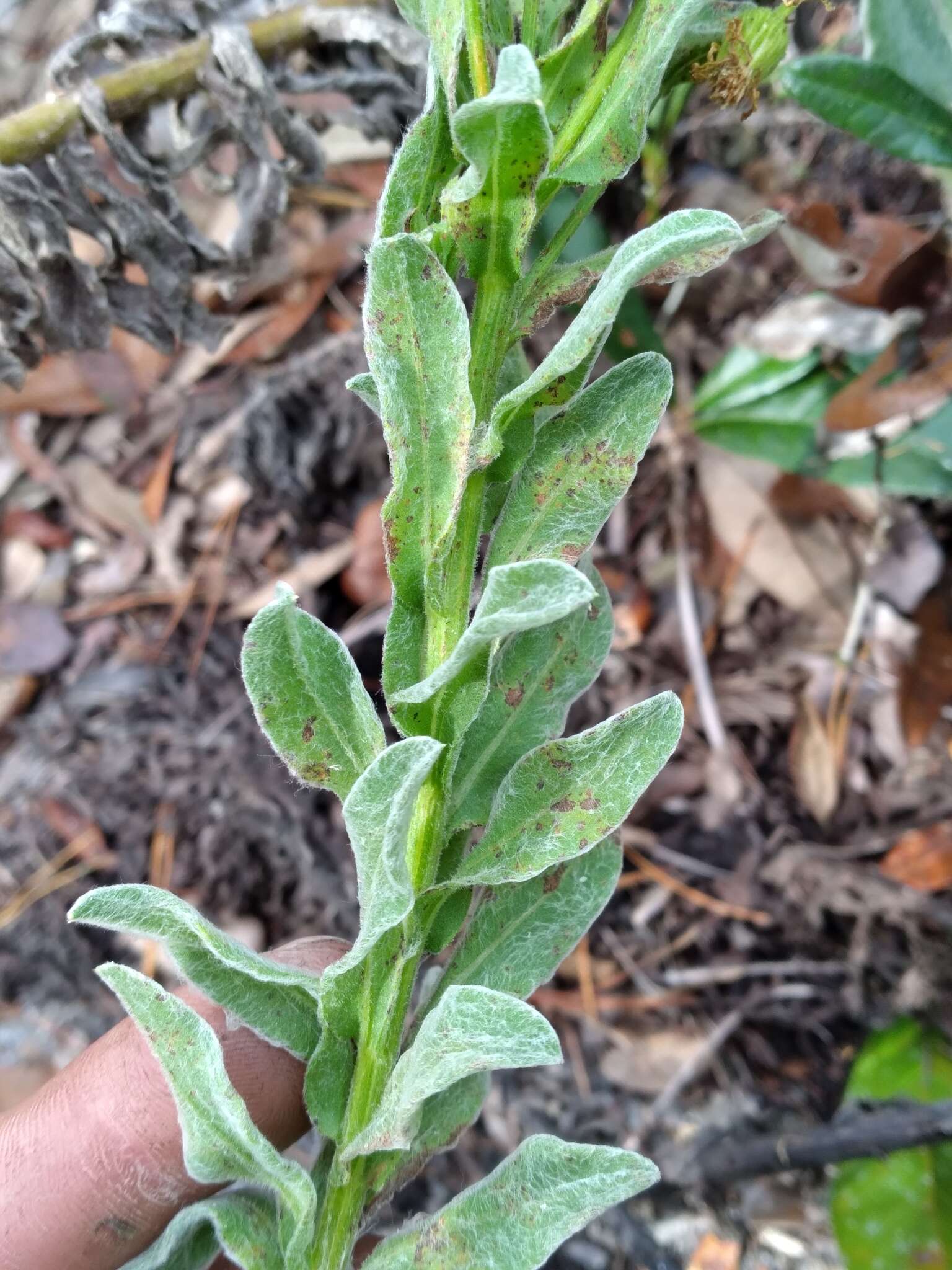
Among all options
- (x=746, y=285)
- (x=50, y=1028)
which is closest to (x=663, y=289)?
(x=746, y=285)

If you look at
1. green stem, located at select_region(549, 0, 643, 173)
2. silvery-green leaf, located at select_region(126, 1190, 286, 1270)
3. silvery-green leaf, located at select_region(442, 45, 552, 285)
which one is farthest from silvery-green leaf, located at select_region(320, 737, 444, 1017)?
green stem, located at select_region(549, 0, 643, 173)

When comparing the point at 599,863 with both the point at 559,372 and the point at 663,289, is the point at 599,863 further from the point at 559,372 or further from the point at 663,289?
the point at 663,289

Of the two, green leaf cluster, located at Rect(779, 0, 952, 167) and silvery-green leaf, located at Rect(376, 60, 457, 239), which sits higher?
silvery-green leaf, located at Rect(376, 60, 457, 239)

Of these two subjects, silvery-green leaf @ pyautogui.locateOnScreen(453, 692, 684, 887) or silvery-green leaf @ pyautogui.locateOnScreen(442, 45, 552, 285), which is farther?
silvery-green leaf @ pyautogui.locateOnScreen(453, 692, 684, 887)

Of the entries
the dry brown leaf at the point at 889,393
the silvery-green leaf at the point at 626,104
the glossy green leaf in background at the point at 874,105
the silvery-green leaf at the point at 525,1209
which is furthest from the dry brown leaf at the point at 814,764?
the silvery-green leaf at the point at 626,104

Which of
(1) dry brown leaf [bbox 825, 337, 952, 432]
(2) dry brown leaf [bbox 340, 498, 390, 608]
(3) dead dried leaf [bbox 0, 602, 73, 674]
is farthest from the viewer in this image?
(3) dead dried leaf [bbox 0, 602, 73, 674]

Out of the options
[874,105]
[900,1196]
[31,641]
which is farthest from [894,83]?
[31,641]

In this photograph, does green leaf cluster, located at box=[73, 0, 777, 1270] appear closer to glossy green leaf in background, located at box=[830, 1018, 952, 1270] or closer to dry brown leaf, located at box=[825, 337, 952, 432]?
dry brown leaf, located at box=[825, 337, 952, 432]

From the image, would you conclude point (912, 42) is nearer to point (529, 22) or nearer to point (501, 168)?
point (529, 22)
